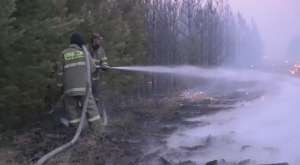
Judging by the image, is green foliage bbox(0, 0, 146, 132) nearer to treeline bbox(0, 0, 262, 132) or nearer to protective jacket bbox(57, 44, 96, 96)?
treeline bbox(0, 0, 262, 132)

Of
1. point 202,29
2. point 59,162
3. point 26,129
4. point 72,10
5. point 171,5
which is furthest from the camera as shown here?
point 202,29

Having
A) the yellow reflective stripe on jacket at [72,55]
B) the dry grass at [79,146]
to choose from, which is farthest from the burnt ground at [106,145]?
the yellow reflective stripe on jacket at [72,55]

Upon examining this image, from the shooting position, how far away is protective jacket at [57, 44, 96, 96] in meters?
6.40

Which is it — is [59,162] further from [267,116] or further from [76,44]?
[267,116]

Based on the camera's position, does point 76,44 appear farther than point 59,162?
Yes

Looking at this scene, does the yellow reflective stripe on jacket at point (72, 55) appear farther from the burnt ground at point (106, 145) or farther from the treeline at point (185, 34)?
the treeline at point (185, 34)

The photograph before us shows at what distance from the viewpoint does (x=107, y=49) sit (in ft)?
35.6

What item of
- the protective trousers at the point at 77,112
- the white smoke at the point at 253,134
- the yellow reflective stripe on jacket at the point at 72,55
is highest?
the yellow reflective stripe on jacket at the point at 72,55

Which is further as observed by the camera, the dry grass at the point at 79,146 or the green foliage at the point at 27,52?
the green foliage at the point at 27,52

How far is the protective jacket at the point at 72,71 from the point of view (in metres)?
6.40

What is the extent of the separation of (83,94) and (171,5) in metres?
22.2

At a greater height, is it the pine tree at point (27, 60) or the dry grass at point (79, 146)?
the pine tree at point (27, 60)

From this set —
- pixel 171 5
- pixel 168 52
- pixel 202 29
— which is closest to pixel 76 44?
pixel 168 52

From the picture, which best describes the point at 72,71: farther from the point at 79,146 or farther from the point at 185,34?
the point at 185,34
